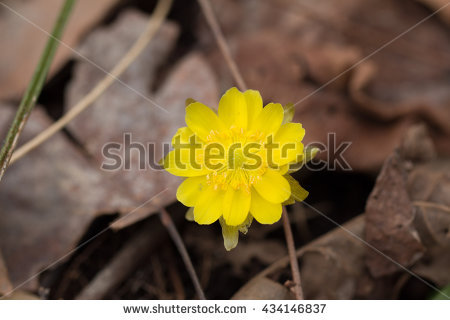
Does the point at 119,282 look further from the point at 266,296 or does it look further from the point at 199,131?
the point at 199,131

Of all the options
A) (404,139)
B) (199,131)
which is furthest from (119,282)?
(404,139)

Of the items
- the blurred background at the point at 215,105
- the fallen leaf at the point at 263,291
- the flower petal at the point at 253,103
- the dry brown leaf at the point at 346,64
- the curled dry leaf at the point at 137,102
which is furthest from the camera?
the dry brown leaf at the point at 346,64

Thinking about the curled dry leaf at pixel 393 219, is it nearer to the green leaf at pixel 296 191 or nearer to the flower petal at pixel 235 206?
the green leaf at pixel 296 191

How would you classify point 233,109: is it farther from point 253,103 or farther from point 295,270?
point 295,270

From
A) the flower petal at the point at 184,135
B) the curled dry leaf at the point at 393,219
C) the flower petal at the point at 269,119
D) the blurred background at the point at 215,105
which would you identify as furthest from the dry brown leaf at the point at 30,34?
the curled dry leaf at the point at 393,219

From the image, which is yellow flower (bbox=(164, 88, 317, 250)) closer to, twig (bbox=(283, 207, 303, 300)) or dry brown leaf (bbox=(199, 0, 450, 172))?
twig (bbox=(283, 207, 303, 300))

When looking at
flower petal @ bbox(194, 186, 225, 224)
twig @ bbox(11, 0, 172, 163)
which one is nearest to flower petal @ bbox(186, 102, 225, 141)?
flower petal @ bbox(194, 186, 225, 224)
